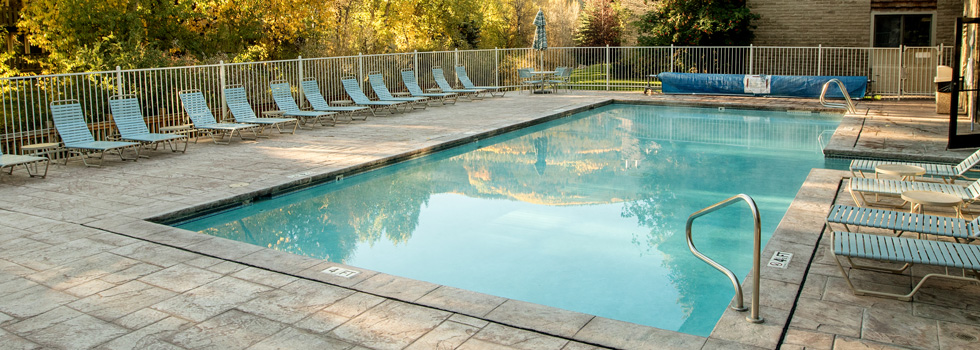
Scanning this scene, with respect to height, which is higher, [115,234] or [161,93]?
[161,93]

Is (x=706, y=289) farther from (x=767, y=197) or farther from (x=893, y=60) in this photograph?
(x=893, y=60)

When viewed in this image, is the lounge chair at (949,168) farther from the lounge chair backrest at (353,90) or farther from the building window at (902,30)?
the building window at (902,30)

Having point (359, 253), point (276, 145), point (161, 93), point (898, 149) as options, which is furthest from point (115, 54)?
point (898, 149)

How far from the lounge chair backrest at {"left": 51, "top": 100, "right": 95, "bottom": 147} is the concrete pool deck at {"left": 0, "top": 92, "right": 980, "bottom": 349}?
1.99 metres

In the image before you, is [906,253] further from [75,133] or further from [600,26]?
[600,26]

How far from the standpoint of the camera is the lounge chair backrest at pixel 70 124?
10.1m

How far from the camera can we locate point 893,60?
1883 cm

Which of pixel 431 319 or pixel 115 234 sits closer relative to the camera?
pixel 431 319

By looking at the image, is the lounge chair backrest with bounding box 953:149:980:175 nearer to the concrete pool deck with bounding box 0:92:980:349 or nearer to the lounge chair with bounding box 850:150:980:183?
the lounge chair with bounding box 850:150:980:183

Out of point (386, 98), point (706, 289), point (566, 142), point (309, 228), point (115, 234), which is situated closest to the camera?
point (706, 289)

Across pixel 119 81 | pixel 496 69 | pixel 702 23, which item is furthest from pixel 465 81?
pixel 119 81

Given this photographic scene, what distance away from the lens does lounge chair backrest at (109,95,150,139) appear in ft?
35.6

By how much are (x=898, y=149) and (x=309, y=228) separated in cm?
794

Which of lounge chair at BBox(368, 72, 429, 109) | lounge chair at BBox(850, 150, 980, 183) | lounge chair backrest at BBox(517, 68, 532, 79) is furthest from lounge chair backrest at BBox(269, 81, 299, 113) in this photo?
lounge chair at BBox(850, 150, 980, 183)
